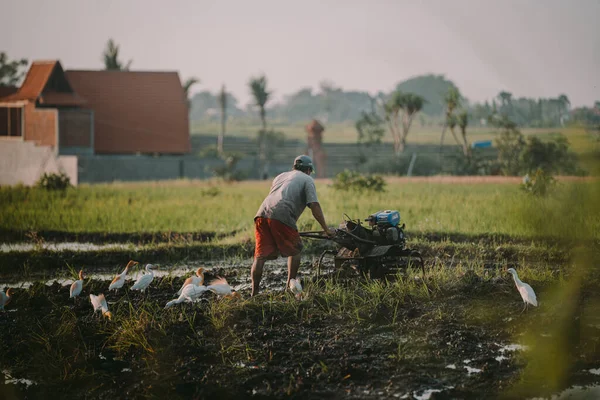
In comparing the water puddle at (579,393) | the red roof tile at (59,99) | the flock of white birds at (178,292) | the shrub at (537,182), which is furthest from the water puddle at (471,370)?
the red roof tile at (59,99)

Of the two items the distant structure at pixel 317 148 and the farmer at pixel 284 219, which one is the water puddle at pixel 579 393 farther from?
the distant structure at pixel 317 148

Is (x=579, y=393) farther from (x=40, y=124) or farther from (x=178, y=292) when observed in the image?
(x=40, y=124)

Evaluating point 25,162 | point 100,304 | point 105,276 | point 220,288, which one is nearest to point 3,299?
point 100,304

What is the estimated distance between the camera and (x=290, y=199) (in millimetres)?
5391

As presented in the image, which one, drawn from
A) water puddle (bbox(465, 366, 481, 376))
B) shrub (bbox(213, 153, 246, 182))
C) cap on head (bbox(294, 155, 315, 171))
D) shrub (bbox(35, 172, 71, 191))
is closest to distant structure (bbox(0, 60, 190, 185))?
shrub (bbox(213, 153, 246, 182))

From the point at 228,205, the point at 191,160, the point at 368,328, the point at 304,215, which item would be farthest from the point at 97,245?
the point at 191,160

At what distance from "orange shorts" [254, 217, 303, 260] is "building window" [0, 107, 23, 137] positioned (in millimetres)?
18014

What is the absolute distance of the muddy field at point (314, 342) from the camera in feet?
12.0

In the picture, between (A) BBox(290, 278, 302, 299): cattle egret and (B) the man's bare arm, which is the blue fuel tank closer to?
(B) the man's bare arm

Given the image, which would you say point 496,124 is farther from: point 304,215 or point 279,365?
point 279,365

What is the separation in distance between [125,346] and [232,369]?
31.4 inches

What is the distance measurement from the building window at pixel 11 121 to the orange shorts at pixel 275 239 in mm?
18014

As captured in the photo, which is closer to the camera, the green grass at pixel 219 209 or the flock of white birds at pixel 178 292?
the flock of white birds at pixel 178 292

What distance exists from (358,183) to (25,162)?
11.4 m
